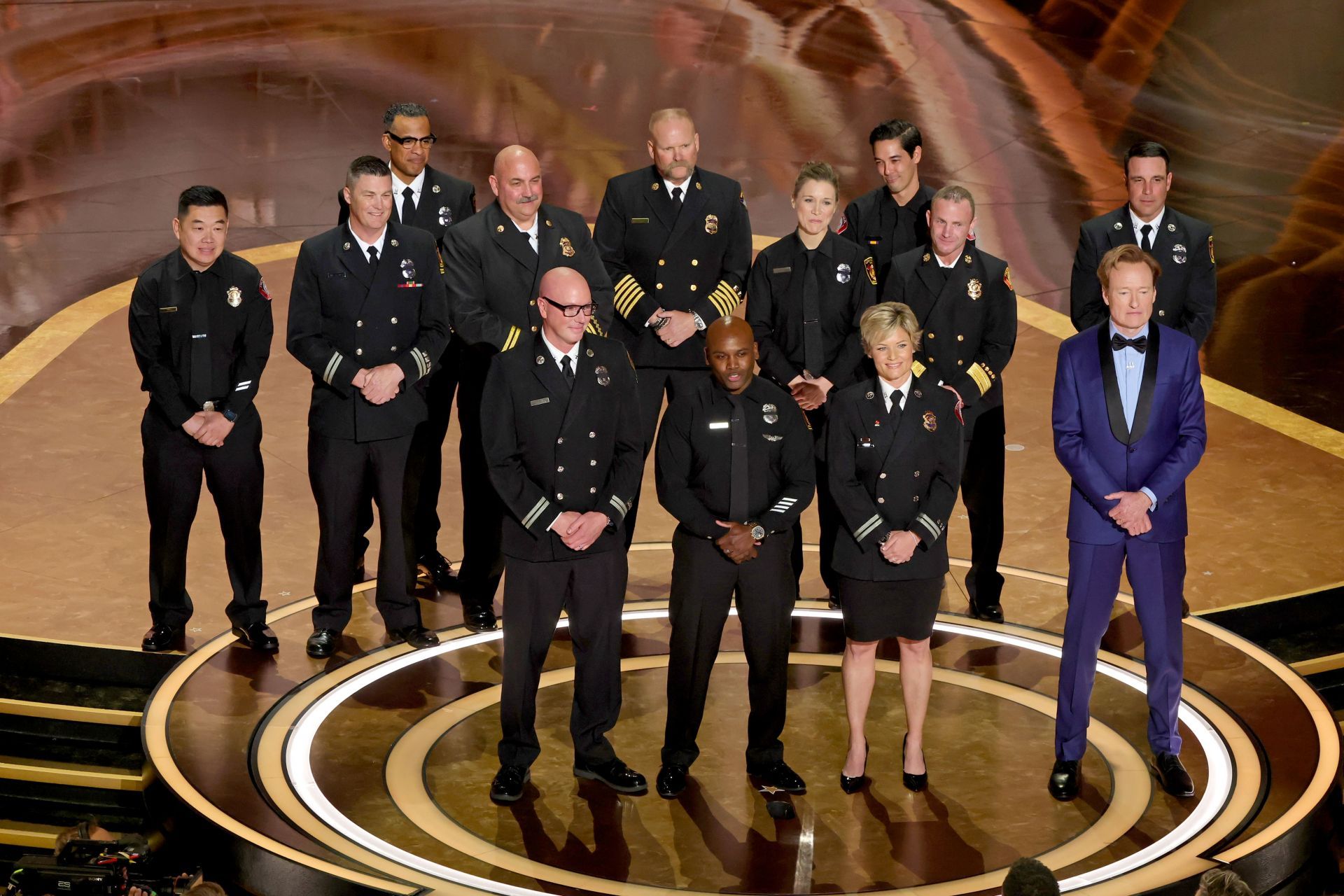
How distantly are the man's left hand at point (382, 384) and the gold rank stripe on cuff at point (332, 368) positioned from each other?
0.11 meters

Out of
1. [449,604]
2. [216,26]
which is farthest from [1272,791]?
[216,26]

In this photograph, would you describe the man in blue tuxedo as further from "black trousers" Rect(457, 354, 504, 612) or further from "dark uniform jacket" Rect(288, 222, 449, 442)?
"dark uniform jacket" Rect(288, 222, 449, 442)

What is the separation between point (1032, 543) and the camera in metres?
7.34

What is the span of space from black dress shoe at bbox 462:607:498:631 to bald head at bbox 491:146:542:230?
4.92 ft

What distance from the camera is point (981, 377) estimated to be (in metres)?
6.28

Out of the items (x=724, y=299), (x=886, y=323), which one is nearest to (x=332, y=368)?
(x=724, y=299)

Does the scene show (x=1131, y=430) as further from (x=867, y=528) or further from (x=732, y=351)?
(x=732, y=351)

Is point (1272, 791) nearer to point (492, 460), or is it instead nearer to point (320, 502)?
point (492, 460)

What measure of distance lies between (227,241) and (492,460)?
6.33 m

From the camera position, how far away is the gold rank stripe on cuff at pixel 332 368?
239 inches

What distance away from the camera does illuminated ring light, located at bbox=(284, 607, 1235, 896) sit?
4.89m

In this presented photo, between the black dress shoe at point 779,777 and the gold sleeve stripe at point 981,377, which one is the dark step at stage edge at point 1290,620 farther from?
the black dress shoe at point 779,777

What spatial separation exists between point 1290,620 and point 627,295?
2818 millimetres

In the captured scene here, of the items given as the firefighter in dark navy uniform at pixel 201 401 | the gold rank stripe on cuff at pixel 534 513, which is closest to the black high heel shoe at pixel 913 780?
the gold rank stripe on cuff at pixel 534 513
